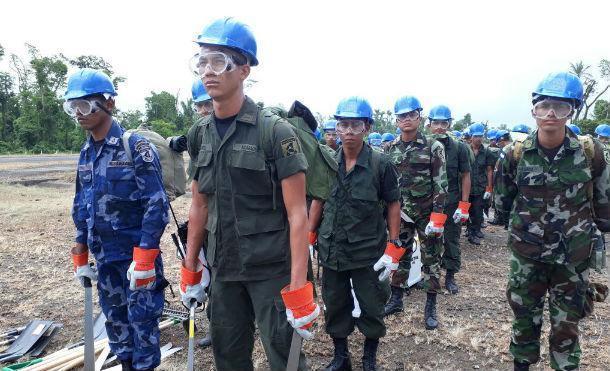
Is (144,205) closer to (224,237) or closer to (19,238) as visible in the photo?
(224,237)

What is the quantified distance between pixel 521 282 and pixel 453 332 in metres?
1.47

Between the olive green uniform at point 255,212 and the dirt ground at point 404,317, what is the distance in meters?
1.79

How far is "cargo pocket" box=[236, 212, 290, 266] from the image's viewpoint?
2193 mm

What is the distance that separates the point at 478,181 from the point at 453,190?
9.96 feet

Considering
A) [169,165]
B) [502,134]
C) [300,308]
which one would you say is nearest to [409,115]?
[169,165]

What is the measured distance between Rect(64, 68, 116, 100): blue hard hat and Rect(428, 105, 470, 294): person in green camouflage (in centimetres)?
422

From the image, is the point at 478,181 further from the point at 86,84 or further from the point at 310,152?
the point at 86,84

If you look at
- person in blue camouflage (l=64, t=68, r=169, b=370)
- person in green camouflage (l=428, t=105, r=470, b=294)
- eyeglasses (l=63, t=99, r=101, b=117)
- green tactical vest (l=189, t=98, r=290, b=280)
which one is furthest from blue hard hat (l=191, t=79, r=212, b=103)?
person in green camouflage (l=428, t=105, r=470, b=294)

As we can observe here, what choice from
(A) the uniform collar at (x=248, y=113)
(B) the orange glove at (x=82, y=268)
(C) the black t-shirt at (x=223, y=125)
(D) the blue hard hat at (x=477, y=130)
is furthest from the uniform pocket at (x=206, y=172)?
(D) the blue hard hat at (x=477, y=130)

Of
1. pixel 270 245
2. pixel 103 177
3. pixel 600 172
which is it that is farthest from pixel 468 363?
pixel 103 177

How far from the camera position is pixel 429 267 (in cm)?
470

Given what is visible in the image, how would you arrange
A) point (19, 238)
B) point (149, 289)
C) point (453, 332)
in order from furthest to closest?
point (19, 238) < point (453, 332) < point (149, 289)

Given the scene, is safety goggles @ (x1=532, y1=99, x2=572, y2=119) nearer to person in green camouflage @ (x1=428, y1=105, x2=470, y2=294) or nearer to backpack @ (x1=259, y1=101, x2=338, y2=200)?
backpack @ (x1=259, y1=101, x2=338, y2=200)

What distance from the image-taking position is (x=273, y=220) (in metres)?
2.21
